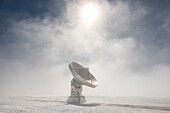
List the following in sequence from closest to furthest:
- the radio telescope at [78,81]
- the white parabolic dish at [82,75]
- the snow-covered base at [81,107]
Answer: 1. the snow-covered base at [81,107]
2. the white parabolic dish at [82,75]
3. the radio telescope at [78,81]

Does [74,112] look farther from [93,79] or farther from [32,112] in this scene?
[93,79]

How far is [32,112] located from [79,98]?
1855 cm

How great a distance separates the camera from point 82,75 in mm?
46656

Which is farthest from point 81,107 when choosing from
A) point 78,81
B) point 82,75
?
point 82,75

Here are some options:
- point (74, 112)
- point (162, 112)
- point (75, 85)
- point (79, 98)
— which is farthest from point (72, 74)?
point (162, 112)

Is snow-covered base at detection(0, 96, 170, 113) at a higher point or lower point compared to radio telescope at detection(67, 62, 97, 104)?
lower

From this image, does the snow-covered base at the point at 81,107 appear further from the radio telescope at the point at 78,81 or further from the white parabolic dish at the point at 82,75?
the white parabolic dish at the point at 82,75

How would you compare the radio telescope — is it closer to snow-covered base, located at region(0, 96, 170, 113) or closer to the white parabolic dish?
the white parabolic dish

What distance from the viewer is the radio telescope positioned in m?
42.8

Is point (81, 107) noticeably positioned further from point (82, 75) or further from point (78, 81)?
point (82, 75)

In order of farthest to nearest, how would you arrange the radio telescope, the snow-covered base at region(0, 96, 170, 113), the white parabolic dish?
the radio telescope
the white parabolic dish
the snow-covered base at region(0, 96, 170, 113)

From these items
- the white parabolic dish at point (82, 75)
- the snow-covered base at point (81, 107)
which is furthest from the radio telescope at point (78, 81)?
the snow-covered base at point (81, 107)

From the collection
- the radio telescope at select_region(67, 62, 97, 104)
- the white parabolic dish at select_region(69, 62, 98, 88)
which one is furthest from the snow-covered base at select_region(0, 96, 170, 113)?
the white parabolic dish at select_region(69, 62, 98, 88)

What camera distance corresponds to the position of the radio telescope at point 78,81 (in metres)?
42.8
